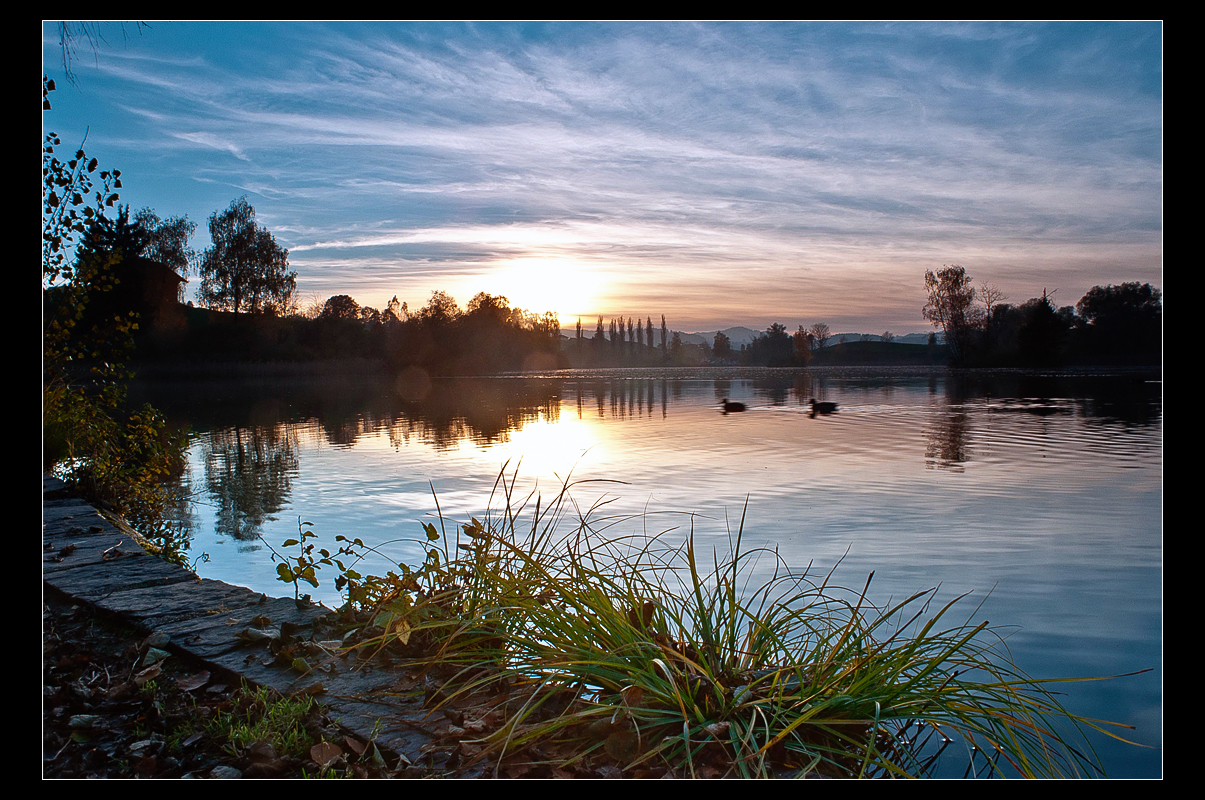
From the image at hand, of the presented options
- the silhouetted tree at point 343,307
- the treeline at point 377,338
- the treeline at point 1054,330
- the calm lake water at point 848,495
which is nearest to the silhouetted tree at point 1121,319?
the treeline at point 1054,330

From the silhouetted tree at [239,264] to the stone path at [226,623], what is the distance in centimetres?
5041

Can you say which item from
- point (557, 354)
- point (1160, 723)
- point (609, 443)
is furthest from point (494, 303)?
point (1160, 723)

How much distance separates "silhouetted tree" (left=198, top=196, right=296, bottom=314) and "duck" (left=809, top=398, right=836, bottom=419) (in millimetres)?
42139

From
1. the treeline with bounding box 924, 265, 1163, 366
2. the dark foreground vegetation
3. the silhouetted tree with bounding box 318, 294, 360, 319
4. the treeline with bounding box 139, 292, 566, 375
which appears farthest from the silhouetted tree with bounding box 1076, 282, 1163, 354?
the silhouetted tree with bounding box 318, 294, 360, 319

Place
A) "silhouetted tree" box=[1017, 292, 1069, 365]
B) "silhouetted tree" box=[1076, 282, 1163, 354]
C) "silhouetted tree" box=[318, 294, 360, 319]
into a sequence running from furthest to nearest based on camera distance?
"silhouetted tree" box=[318, 294, 360, 319] < "silhouetted tree" box=[1017, 292, 1069, 365] < "silhouetted tree" box=[1076, 282, 1163, 354]

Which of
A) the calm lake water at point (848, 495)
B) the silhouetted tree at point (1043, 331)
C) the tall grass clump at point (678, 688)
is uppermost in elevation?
the silhouetted tree at point (1043, 331)

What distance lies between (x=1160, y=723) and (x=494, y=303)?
2949 inches

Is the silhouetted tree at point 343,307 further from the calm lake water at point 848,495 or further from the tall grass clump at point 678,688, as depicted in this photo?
the tall grass clump at point 678,688

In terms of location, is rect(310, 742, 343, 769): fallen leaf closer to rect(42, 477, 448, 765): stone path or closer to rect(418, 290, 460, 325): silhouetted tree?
rect(42, 477, 448, 765): stone path

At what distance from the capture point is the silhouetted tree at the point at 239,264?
162 ft

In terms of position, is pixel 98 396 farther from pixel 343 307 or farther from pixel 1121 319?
pixel 343 307

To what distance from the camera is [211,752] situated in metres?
2.23

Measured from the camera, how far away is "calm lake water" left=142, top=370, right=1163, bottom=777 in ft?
14.9
